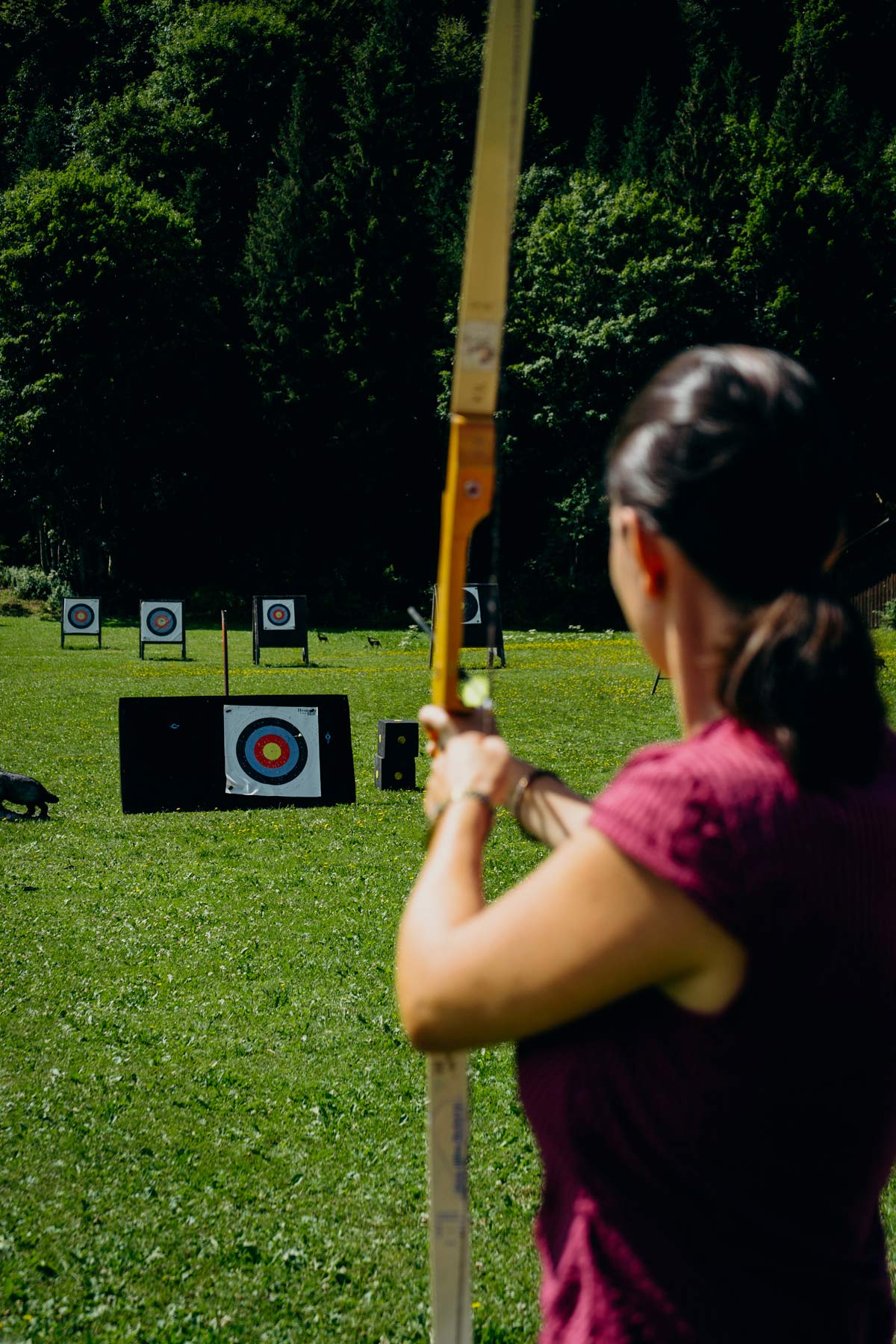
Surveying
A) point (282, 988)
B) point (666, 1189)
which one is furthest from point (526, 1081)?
point (282, 988)

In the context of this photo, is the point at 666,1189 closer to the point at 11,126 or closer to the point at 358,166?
the point at 358,166

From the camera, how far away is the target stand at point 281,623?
2178 cm

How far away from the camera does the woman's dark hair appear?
3.04 ft

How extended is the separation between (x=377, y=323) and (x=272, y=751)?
1220 inches

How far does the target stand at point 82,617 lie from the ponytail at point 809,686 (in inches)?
1013

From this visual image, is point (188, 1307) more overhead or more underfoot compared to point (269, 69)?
more underfoot

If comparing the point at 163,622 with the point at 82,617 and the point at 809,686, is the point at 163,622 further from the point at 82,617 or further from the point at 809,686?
the point at 809,686

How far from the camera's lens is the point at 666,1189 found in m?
0.95

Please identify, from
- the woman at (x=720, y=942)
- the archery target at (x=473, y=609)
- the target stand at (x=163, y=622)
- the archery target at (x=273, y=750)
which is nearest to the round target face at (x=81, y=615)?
the target stand at (x=163, y=622)

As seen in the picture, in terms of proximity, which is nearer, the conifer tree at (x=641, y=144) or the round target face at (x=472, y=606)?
the round target face at (x=472, y=606)

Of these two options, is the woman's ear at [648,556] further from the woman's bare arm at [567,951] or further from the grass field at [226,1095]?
the grass field at [226,1095]

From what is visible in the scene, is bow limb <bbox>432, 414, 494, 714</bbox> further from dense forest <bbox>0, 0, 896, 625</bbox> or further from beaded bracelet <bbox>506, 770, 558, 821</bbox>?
dense forest <bbox>0, 0, 896, 625</bbox>

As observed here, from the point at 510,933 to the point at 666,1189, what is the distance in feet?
0.83

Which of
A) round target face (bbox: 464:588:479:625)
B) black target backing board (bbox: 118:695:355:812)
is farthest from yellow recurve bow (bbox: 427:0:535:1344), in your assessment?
round target face (bbox: 464:588:479:625)
